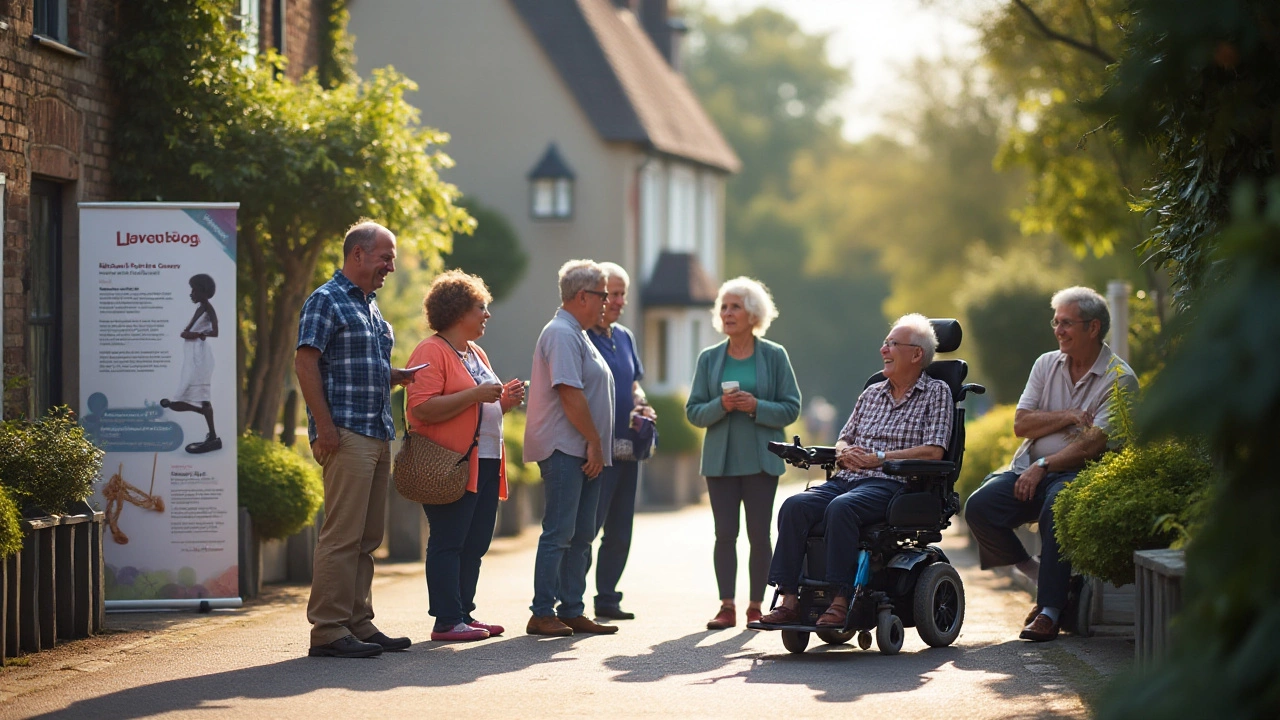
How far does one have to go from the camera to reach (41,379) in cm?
1095

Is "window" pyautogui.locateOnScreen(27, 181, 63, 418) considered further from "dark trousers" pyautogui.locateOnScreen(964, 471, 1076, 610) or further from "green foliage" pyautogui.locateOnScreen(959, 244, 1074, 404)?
"green foliage" pyautogui.locateOnScreen(959, 244, 1074, 404)

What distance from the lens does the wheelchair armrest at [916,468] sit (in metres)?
8.37

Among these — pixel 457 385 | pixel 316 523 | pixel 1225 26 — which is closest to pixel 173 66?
pixel 316 523

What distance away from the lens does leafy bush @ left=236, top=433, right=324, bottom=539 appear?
36.1 feet

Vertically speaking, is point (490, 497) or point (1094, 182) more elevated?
point (1094, 182)

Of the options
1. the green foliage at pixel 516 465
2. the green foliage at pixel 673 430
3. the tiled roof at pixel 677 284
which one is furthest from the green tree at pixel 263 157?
the tiled roof at pixel 677 284

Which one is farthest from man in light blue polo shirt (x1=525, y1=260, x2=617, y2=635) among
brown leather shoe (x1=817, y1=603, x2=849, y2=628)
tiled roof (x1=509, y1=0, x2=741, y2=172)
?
tiled roof (x1=509, y1=0, x2=741, y2=172)

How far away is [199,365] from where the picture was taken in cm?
1014

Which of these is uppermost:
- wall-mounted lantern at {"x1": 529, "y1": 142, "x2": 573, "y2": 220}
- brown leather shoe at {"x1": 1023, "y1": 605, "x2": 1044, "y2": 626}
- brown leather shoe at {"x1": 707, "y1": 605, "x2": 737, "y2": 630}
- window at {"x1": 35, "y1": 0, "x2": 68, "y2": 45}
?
wall-mounted lantern at {"x1": 529, "y1": 142, "x2": 573, "y2": 220}

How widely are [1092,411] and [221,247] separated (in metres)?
5.30

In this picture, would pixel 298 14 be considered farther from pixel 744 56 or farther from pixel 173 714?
pixel 744 56

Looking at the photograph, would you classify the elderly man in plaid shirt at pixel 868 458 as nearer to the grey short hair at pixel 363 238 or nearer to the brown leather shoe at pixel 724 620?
the brown leather shoe at pixel 724 620

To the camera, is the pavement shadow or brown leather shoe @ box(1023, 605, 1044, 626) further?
brown leather shoe @ box(1023, 605, 1044, 626)

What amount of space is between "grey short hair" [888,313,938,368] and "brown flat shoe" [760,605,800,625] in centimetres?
157
